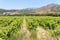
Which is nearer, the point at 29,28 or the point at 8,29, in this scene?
the point at 8,29

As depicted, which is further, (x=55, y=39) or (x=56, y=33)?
(x=56, y=33)

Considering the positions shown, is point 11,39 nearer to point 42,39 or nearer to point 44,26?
point 42,39

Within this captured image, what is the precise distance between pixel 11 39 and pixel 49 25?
1260 cm

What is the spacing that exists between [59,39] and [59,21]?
2078 centimetres

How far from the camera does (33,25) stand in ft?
94.3

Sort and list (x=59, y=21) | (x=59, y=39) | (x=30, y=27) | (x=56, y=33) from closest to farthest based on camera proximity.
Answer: (x=59, y=39) → (x=56, y=33) → (x=30, y=27) → (x=59, y=21)

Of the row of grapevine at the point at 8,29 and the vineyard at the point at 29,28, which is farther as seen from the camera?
the vineyard at the point at 29,28

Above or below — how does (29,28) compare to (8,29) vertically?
below

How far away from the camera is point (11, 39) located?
57.4 ft

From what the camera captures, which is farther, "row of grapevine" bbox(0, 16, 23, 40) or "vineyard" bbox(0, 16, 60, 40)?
"vineyard" bbox(0, 16, 60, 40)

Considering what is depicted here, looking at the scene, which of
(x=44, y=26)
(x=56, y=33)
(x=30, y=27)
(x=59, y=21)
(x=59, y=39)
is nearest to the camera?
(x=59, y=39)

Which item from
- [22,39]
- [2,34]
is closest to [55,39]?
[22,39]

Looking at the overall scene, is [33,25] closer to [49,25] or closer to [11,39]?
[49,25]

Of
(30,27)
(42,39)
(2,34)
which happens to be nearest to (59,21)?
(30,27)
